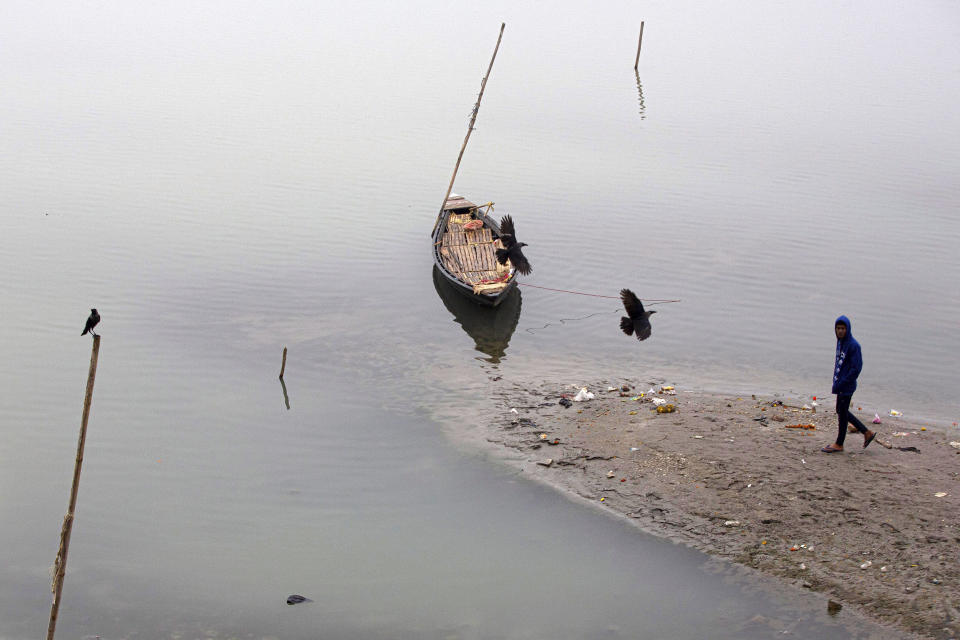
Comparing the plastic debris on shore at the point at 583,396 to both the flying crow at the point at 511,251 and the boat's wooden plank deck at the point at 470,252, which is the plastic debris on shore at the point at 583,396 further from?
the boat's wooden plank deck at the point at 470,252

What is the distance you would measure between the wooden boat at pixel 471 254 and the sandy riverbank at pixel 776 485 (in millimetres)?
3521

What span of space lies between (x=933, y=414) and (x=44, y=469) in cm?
1167

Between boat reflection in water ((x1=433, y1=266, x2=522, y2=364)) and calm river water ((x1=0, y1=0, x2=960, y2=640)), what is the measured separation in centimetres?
13

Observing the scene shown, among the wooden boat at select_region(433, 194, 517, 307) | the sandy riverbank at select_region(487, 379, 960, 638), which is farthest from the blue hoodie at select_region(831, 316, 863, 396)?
the wooden boat at select_region(433, 194, 517, 307)

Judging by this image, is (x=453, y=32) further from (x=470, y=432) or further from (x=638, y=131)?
(x=470, y=432)

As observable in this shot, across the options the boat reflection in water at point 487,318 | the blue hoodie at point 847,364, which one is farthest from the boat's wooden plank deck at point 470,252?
the blue hoodie at point 847,364

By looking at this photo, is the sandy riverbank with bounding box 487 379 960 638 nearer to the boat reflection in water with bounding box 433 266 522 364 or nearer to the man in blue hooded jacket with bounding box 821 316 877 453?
the man in blue hooded jacket with bounding box 821 316 877 453

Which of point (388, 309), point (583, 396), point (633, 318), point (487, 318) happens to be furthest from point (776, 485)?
point (388, 309)

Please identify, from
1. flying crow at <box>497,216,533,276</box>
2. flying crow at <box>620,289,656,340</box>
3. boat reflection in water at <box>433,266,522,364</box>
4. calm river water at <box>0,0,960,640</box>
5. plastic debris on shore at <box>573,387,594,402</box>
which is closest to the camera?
calm river water at <box>0,0,960,640</box>

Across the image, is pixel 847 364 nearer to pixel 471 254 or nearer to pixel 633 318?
pixel 633 318

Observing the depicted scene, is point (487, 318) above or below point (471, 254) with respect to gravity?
below

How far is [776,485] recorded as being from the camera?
923cm

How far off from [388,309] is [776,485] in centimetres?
825

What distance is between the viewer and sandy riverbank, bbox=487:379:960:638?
7.97 meters
